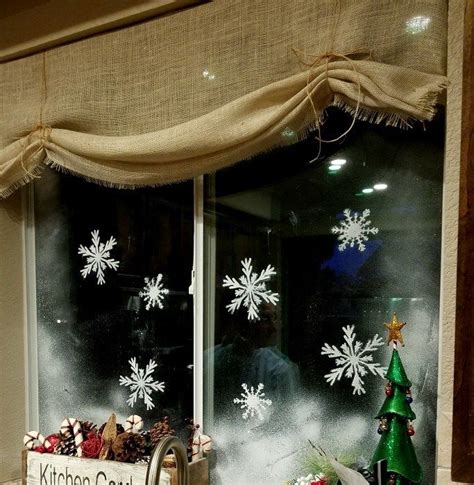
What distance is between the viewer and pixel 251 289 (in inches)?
51.6

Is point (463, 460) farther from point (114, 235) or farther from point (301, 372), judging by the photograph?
point (114, 235)

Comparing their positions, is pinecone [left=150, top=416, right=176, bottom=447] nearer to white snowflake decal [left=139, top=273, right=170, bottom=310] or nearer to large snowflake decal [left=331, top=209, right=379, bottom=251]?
white snowflake decal [left=139, top=273, right=170, bottom=310]

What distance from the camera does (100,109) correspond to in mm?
1313

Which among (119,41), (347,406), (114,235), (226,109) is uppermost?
(119,41)

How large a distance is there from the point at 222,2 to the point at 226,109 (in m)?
0.28

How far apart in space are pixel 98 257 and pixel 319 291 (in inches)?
29.5

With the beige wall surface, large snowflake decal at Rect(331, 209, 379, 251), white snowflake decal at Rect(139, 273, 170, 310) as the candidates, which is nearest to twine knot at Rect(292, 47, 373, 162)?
large snowflake decal at Rect(331, 209, 379, 251)

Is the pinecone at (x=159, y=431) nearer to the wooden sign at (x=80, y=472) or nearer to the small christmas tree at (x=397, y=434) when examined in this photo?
the wooden sign at (x=80, y=472)

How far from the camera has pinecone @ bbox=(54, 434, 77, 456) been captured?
4.48 feet

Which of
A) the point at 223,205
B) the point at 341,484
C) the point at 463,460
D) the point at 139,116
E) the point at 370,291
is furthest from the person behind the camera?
the point at 223,205

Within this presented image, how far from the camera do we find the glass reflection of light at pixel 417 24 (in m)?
0.92

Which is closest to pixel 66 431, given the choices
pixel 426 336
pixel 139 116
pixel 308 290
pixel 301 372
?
pixel 301 372

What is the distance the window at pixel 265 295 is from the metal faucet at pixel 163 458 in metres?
0.24

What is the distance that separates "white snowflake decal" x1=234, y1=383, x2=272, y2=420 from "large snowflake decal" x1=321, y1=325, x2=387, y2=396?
7.7 inches
